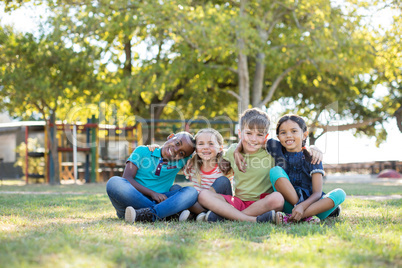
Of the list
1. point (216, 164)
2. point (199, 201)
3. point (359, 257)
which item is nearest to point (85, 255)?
point (359, 257)

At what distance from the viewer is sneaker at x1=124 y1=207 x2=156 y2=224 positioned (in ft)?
12.8

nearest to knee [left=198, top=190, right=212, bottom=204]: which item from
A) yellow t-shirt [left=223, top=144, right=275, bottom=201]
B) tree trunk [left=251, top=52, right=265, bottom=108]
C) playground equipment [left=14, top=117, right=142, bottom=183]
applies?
yellow t-shirt [left=223, top=144, right=275, bottom=201]

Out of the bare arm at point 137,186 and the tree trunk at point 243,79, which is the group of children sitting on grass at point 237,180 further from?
the tree trunk at point 243,79

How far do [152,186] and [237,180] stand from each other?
3.08ft

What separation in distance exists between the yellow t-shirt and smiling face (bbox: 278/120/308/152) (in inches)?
9.1

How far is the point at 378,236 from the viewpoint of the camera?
3012 mm

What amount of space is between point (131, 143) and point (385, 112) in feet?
44.8

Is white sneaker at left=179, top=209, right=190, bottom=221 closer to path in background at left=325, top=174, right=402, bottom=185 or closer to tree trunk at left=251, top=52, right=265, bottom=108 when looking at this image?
path in background at left=325, top=174, right=402, bottom=185

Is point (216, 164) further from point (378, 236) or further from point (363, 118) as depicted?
point (363, 118)

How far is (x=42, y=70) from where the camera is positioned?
44.2 ft

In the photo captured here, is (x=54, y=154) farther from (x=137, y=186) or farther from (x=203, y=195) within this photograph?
(x=203, y=195)

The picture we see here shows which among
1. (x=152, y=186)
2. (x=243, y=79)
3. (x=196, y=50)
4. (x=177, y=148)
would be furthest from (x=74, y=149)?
(x=177, y=148)

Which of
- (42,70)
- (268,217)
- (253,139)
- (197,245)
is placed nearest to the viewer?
(197,245)

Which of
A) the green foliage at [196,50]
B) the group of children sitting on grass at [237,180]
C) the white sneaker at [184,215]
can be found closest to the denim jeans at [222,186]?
the group of children sitting on grass at [237,180]
